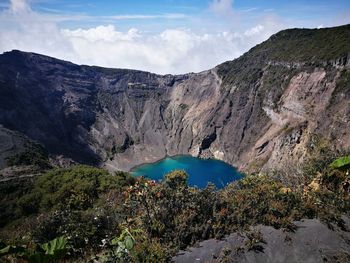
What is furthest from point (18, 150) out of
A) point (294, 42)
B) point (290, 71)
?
point (294, 42)

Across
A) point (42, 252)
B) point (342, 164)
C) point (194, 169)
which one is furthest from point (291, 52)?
point (42, 252)

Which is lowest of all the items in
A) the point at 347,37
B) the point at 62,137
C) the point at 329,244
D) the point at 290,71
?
the point at 62,137

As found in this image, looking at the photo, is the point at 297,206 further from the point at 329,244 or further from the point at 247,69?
the point at 247,69

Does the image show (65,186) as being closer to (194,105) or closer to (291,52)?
(291,52)

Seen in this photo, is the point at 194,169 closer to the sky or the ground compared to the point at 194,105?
closer to the ground

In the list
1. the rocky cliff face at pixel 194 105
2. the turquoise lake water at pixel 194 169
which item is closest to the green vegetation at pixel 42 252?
the rocky cliff face at pixel 194 105

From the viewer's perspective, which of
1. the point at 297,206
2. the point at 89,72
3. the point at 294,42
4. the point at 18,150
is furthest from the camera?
the point at 89,72
